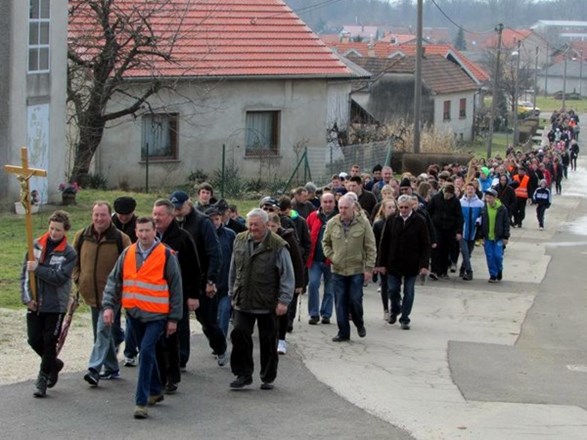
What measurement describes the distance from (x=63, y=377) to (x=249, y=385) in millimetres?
1686

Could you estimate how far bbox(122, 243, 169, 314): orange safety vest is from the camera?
32.6 feet

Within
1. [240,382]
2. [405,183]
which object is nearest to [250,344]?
[240,382]

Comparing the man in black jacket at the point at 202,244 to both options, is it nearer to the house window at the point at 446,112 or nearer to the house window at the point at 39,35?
the house window at the point at 39,35

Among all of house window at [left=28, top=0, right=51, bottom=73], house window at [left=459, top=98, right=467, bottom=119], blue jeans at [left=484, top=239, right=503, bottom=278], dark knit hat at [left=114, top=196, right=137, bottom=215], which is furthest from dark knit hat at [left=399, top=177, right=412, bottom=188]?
house window at [left=459, top=98, right=467, bottom=119]

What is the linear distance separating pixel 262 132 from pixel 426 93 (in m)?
32.5

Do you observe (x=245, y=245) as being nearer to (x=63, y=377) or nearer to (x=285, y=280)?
(x=285, y=280)

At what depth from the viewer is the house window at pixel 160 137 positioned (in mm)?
32594

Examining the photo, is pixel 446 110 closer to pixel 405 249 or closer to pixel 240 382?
pixel 405 249

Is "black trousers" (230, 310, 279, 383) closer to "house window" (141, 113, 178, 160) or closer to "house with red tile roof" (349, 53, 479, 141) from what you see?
"house window" (141, 113, 178, 160)

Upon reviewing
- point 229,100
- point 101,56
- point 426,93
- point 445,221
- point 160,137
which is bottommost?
point 445,221

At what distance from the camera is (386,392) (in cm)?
1163


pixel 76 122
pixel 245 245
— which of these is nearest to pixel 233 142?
pixel 76 122

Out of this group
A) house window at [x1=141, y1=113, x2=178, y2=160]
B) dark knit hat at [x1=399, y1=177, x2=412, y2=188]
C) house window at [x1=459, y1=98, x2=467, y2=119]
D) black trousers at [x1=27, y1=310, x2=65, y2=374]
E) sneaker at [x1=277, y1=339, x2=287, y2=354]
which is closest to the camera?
black trousers at [x1=27, y1=310, x2=65, y2=374]

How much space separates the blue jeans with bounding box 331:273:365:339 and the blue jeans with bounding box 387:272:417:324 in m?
1.26
